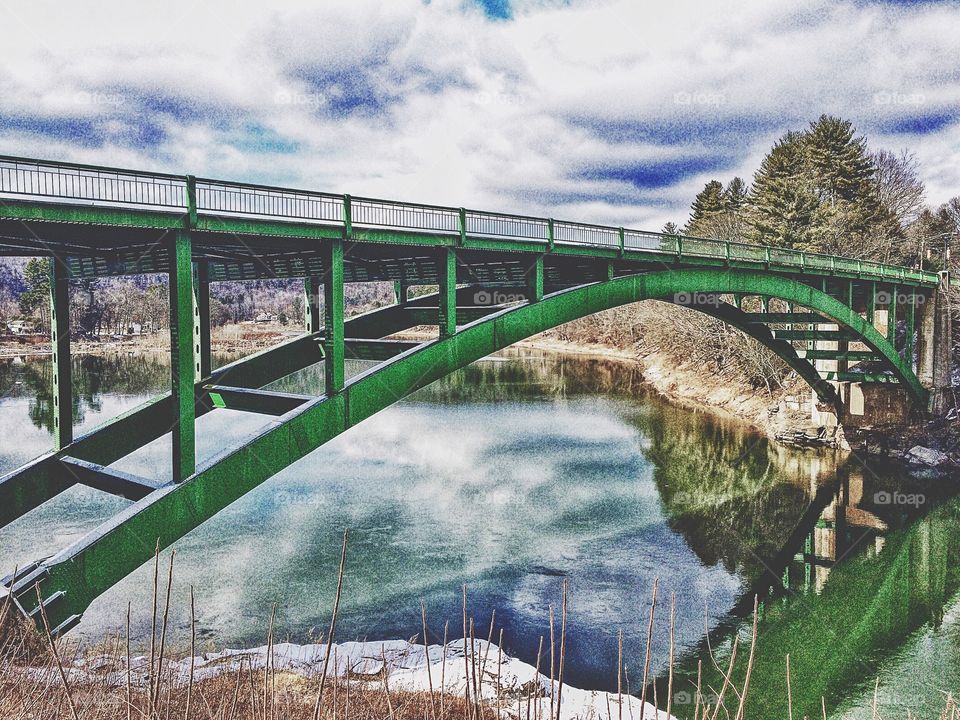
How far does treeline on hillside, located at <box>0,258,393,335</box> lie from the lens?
86688 mm

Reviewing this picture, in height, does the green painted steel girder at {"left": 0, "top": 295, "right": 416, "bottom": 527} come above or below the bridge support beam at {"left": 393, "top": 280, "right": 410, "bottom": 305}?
below

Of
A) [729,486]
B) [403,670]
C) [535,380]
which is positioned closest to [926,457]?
[729,486]

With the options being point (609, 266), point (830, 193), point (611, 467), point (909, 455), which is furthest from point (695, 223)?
point (609, 266)

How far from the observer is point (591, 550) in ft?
57.9

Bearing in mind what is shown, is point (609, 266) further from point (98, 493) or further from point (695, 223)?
point (695, 223)

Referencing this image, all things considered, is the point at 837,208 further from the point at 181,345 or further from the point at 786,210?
the point at 181,345

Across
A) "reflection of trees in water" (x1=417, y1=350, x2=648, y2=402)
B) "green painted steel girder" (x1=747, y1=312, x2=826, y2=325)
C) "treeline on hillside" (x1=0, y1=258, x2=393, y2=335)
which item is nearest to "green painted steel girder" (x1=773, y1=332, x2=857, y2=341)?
"green painted steel girder" (x1=747, y1=312, x2=826, y2=325)

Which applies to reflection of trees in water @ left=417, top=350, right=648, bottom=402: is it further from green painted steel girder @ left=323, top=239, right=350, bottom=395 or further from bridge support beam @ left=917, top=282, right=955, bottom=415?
green painted steel girder @ left=323, top=239, right=350, bottom=395

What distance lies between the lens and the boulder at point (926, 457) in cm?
2755

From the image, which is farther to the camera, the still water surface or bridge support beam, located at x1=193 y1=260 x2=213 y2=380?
bridge support beam, located at x1=193 y1=260 x2=213 y2=380

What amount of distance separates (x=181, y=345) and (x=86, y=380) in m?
47.8

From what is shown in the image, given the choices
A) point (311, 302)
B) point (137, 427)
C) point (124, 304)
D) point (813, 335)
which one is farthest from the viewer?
point (124, 304)

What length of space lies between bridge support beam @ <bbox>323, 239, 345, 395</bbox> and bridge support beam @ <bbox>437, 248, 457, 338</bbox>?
2.43 metres

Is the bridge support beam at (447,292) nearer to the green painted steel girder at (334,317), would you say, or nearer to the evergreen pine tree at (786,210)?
the green painted steel girder at (334,317)
